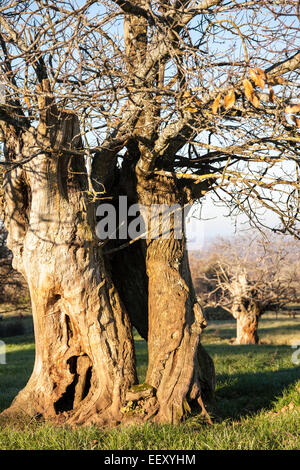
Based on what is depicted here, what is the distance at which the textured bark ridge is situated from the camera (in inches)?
240

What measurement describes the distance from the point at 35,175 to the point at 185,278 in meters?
2.70

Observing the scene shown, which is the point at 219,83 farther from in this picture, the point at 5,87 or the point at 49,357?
the point at 49,357

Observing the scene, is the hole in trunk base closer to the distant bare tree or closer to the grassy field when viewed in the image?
the grassy field

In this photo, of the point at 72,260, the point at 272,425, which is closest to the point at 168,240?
the point at 72,260

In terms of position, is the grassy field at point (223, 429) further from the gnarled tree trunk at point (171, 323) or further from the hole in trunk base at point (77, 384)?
the hole in trunk base at point (77, 384)

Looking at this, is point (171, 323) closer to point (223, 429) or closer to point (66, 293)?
point (66, 293)

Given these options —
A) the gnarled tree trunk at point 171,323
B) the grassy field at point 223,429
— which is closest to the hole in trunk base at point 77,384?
the grassy field at point 223,429

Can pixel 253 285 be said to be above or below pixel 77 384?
above

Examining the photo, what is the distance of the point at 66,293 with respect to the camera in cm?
619

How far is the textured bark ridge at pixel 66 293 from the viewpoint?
610cm

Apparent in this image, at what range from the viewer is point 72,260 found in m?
6.13

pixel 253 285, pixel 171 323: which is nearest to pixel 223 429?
pixel 171 323

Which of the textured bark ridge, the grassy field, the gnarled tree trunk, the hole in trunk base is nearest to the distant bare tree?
the grassy field

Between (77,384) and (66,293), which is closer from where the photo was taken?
(66,293)
